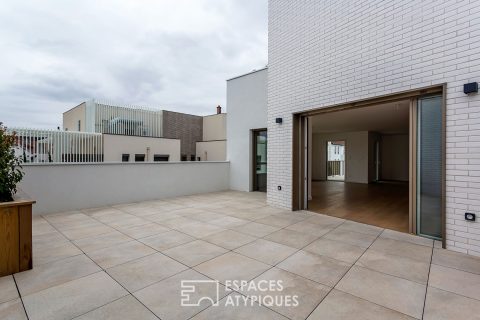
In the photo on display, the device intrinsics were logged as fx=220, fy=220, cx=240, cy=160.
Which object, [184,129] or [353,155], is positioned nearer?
[353,155]

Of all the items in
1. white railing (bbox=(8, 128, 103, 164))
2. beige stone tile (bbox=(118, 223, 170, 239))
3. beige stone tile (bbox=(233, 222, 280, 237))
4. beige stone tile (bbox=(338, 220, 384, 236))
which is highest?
white railing (bbox=(8, 128, 103, 164))

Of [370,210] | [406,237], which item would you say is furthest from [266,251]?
[370,210]

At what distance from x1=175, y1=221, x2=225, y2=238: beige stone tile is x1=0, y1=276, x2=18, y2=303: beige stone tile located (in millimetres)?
1878

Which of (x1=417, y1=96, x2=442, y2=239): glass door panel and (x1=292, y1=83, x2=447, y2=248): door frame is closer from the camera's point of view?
(x1=292, y1=83, x2=447, y2=248): door frame

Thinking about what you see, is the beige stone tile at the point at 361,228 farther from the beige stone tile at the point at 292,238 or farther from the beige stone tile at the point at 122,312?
the beige stone tile at the point at 122,312

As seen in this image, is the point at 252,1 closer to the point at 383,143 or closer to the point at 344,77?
the point at 344,77

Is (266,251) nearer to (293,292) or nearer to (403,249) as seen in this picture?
(293,292)

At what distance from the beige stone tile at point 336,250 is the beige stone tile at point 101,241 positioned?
8.40ft

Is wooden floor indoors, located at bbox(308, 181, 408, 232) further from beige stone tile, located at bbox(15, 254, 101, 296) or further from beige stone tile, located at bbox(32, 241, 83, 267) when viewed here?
beige stone tile, located at bbox(32, 241, 83, 267)

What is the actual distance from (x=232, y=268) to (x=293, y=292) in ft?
2.22

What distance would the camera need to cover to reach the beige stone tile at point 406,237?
3.05 metres

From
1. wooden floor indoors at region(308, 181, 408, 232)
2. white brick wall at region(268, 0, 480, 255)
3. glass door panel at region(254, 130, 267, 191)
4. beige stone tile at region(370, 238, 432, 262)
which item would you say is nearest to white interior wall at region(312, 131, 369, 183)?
wooden floor indoors at region(308, 181, 408, 232)

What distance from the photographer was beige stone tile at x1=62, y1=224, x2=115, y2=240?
3.28 metres

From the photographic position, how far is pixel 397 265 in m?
2.35
